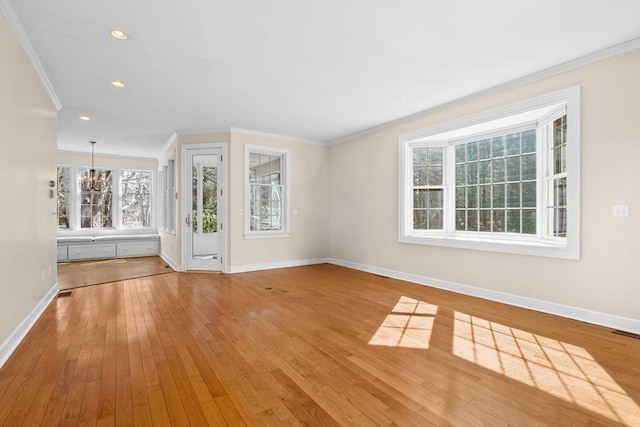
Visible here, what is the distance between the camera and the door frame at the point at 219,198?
610 centimetres

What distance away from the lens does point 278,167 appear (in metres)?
6.78

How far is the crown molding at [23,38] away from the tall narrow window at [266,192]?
3.10 metres

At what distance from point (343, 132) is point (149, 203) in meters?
6.32

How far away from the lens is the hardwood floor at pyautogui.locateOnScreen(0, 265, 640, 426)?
6.07 feet

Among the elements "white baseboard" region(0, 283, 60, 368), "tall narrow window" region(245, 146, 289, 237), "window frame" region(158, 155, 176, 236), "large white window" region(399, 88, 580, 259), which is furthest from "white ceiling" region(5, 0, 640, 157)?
"white baseboard" region(0, 283, 60, 368)

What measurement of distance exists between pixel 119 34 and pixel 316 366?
3.33 metres

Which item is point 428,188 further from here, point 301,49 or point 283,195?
point 301,49

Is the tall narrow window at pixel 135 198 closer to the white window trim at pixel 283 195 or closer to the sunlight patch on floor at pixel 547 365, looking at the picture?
the white window trim at pixel 283 195

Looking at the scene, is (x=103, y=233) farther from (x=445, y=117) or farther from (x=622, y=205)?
(x=622, y=205)

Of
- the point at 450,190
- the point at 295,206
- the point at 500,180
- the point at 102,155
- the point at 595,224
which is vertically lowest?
the point at 595,224

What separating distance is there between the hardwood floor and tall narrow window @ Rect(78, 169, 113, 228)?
531cm

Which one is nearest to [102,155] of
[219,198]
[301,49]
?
[219,198]

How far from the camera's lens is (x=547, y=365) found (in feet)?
7.94

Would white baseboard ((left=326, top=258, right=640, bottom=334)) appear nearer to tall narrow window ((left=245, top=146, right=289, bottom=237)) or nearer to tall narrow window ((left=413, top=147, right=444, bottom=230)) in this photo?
tall narrow window ((left=413, top=147, right=444, bottom=230))
